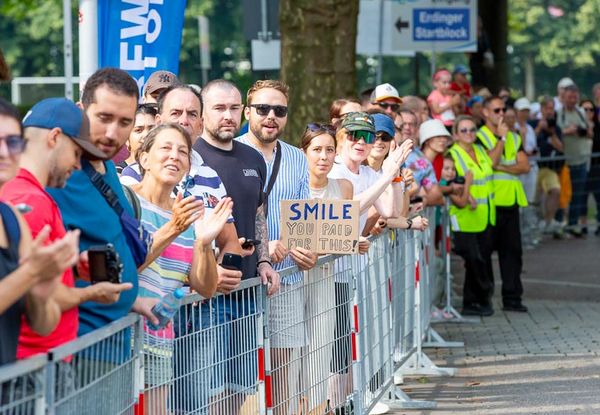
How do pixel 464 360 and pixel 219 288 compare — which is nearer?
pixel 219 288

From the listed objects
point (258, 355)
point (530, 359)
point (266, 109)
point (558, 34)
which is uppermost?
point (558, 34)

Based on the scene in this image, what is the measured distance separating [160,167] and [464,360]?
624 cm

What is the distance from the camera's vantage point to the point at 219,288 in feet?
20.4

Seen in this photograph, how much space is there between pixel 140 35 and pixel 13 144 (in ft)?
16.3

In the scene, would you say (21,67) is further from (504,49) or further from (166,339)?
(166,339)

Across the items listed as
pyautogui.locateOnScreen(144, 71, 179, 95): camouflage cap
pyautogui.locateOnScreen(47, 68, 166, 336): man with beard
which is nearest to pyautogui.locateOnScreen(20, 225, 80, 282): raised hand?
pyautogui.locateOnScreen(47, 68, 166, 336): man with beard

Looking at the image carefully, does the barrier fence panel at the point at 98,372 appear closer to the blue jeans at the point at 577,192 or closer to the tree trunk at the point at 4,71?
the tree trunk at the point at 4,71

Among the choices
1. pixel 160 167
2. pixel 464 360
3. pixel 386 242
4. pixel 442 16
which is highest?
pixel 442 16

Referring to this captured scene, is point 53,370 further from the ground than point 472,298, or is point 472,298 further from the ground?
point 53,370

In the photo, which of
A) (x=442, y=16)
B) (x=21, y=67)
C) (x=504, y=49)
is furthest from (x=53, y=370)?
(x=21, y=67)

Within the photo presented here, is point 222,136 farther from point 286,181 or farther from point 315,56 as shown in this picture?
point 315,56

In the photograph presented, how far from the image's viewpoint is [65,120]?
4.93 meters

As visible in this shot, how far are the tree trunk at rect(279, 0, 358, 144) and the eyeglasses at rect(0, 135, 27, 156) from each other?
1043 centimetres

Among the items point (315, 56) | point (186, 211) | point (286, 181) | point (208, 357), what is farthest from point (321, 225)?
point (315, 56)
